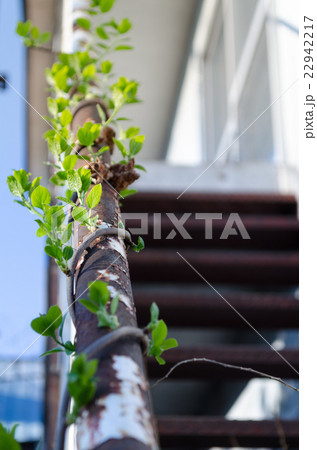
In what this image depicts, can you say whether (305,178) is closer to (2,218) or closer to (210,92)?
(2,218)

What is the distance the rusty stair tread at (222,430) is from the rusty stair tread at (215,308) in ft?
1.16

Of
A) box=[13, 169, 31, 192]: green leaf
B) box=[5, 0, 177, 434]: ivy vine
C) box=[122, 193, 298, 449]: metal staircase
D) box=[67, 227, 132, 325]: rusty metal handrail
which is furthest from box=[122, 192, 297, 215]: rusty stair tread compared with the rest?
box=[67, 227, 132, 325]: rusty metal handrail

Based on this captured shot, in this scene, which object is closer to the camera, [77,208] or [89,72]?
[77,208]

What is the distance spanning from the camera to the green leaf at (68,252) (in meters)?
0.82

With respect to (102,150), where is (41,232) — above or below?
below

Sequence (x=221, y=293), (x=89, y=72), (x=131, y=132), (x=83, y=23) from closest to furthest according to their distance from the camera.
Result: (x=131, y=132) < (x=89, y=72) < (x=83, y=23) < (x=221, y=293)

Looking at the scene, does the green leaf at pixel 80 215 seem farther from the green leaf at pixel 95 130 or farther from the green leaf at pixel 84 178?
the green leaf at pixel 95 130

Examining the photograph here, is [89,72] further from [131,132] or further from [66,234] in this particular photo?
[66,234]

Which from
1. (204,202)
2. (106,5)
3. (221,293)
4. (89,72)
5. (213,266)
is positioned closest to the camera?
(89,72)

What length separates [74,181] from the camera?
34.3 inches

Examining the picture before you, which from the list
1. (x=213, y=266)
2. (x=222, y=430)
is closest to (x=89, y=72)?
(x=213, y=266)

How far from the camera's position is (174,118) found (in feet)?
19.8

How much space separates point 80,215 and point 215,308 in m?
1.36

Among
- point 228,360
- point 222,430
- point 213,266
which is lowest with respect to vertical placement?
point 222,430
